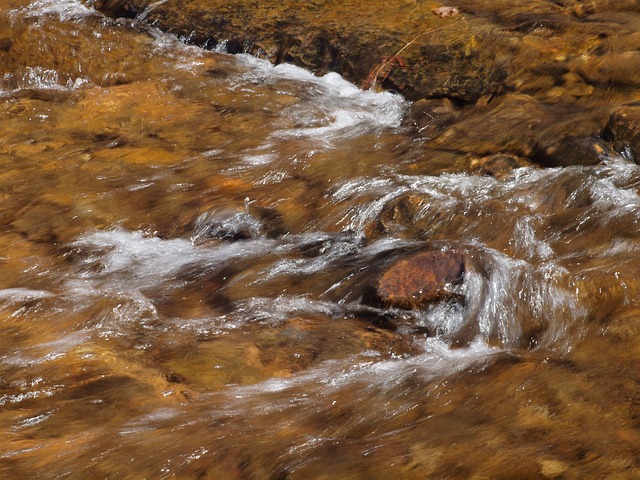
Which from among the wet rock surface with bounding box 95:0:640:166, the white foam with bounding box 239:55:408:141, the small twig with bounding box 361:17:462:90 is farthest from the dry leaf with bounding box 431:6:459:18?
the white foam with bounding box 239:55:408:141

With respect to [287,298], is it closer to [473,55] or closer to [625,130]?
[625,130]

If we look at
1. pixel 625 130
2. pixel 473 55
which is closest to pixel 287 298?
pixel 625 130

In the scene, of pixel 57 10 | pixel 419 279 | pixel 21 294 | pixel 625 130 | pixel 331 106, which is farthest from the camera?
pixel 57 10

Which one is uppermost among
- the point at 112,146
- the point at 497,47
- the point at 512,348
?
the point at 497,47

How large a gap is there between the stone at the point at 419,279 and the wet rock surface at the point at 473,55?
167cm

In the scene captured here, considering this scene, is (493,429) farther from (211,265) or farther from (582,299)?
(211,265)

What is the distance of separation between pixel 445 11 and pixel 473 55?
82cm

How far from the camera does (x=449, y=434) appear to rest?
10.4 feet

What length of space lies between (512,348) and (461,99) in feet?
10.6

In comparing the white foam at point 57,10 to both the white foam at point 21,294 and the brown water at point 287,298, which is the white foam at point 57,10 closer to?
the brown water at point 287,298

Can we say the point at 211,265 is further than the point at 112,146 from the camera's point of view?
No

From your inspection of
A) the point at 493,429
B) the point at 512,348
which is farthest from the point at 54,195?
the point at 493,429

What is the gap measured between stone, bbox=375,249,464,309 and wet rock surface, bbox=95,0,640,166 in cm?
167

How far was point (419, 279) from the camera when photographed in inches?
174
